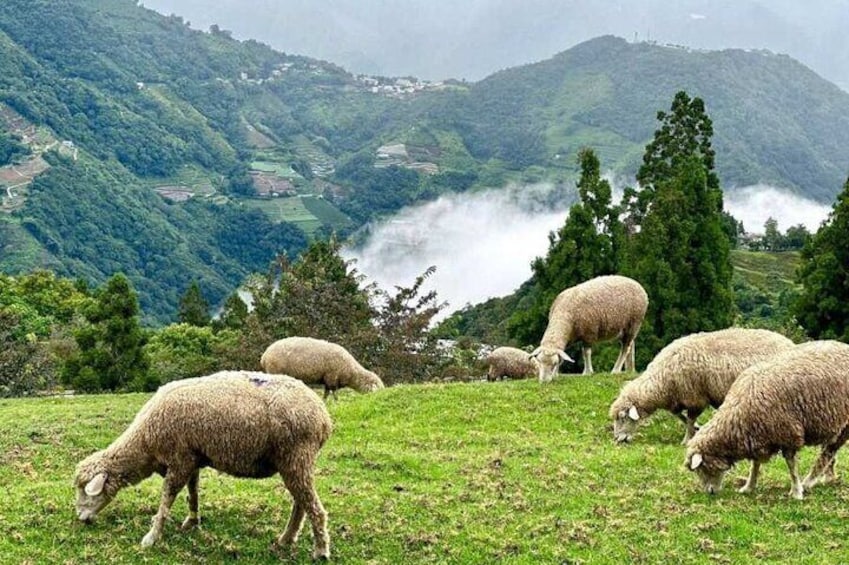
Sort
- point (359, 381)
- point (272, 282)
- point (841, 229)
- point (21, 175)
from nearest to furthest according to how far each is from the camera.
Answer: point (359, 381), point (841, 229), point (272, 282), point (21, 175)

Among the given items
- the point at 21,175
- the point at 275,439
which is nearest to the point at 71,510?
the point at 275,439

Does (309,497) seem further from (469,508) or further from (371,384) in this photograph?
(371,384)

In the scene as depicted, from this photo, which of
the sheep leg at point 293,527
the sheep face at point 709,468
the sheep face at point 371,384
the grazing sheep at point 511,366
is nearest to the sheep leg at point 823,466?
the sheep face at point 709,468

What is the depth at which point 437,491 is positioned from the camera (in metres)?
14.5

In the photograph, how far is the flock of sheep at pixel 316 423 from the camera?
1133cm

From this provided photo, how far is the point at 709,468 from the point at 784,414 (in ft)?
5.10

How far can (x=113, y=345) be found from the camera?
3841cm

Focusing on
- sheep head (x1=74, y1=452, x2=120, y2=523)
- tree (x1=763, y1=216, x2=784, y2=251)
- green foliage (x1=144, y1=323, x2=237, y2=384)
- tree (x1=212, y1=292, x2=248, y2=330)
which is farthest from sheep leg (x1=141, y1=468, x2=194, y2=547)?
tree (x1=763, y1=216, x2=784, y2=251)

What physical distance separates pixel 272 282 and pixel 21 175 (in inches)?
5535

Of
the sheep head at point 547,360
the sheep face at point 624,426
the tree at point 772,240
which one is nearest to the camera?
the sheep face at point 624,426

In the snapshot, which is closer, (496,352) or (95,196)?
(496,352)

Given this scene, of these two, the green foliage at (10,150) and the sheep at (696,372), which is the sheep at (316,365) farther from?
the green foliage at (10,150)

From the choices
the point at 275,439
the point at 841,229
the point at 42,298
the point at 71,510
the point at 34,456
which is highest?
the point at 841,229

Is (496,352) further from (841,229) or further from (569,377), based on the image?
(841,229)
